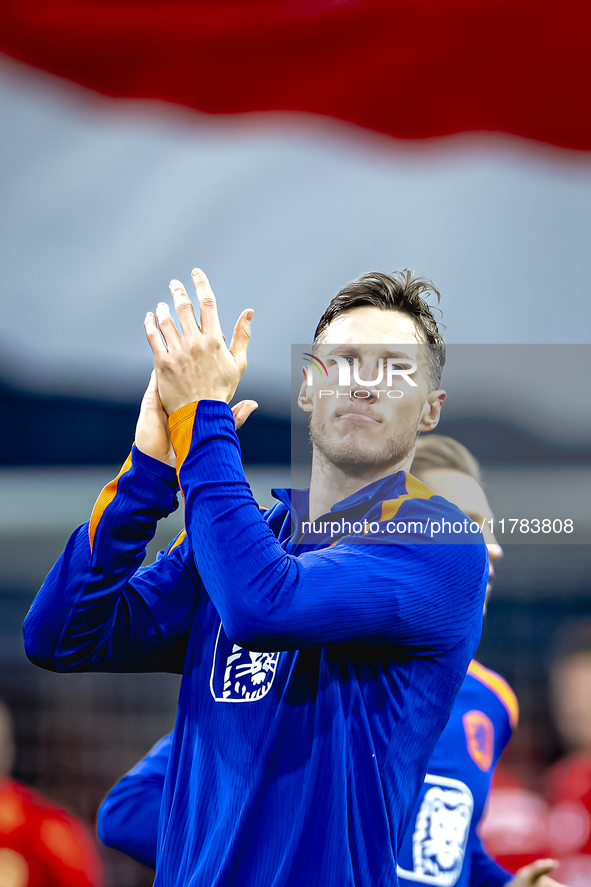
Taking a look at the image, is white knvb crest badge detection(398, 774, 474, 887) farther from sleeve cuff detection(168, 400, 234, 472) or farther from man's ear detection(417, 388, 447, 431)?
sleeve cuff detection(168, 400, 234, 472)

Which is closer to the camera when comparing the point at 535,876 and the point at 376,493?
the point at 376,493

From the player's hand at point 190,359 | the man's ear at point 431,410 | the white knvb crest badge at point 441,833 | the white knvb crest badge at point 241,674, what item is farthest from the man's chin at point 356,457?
the white knvb crest badge at point 441,833

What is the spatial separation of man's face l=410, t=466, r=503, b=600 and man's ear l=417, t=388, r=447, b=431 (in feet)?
0.61

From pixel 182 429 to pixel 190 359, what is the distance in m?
0.11

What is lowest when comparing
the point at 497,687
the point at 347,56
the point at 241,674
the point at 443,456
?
the point at 241,674

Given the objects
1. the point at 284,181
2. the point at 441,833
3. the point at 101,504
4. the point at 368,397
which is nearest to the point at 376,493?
the point at 368,397

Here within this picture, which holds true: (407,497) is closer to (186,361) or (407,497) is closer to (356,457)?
(356,457)

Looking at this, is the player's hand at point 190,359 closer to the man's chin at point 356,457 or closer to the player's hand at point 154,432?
the player's hand at point 154,432

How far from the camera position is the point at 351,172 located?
6.97 feet

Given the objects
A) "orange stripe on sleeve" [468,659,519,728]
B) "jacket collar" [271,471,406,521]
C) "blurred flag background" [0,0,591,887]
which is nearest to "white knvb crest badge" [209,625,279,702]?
"jacket collar" [271,471,406,521]

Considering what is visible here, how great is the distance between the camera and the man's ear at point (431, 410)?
4.67ft

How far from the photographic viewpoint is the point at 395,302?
143 centimetres

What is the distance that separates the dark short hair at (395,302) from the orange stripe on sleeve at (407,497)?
0.21 metres

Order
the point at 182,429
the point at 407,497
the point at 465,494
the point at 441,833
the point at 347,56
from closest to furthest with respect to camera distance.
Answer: the point at 182,429 → the point at 407,497 → the point at 465,494 → the point at 441,833 → the point at 347,56
